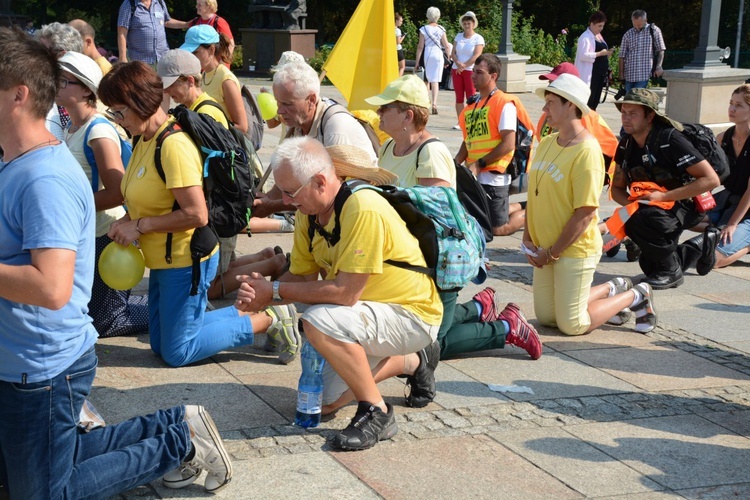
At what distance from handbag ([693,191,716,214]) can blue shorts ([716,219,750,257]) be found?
23.3 inches

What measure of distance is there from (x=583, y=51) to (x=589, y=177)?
480 inches

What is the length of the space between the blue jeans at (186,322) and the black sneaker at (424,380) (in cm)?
113

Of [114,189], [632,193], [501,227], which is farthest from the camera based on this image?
[501,227]

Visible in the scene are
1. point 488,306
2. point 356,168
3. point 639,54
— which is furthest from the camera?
point 639,54

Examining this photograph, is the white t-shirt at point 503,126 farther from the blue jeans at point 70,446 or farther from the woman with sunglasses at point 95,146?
the blue jeans at point 70,446

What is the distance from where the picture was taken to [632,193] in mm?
7762

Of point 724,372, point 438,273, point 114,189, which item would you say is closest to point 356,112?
point 114,189

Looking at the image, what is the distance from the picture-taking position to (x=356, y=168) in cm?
468

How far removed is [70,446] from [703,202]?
5.81 meters

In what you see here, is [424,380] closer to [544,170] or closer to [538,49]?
[544,170]

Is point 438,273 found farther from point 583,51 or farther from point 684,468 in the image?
point 583,51

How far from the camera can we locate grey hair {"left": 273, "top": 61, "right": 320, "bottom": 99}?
227 inches

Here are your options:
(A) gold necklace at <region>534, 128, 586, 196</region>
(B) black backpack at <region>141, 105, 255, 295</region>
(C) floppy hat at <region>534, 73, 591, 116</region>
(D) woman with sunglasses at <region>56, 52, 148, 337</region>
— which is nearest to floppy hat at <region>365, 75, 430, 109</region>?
(B) black backpack at <region>141, 105, 255, 295</region>

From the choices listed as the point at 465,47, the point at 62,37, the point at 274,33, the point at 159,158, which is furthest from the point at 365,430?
the point at 274,33
